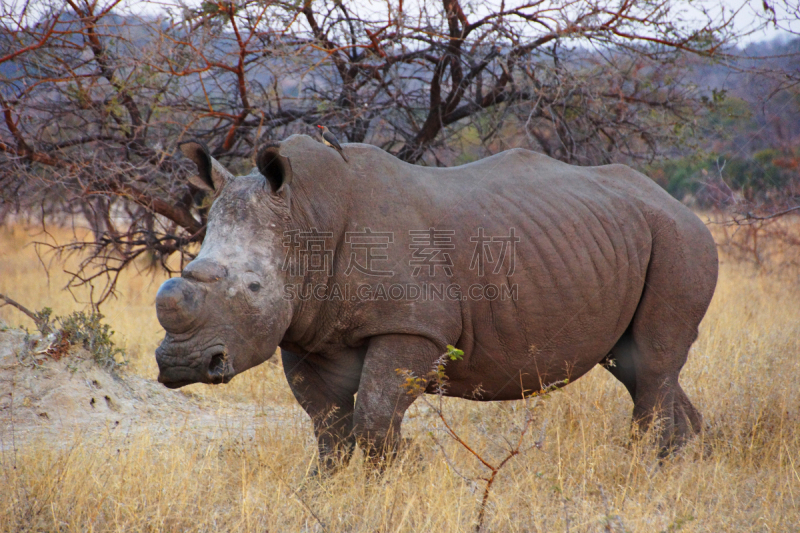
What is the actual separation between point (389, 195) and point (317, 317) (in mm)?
709

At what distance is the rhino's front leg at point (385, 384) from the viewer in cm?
347

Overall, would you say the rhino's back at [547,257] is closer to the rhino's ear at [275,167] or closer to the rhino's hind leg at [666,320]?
the rhino's hind leg at [666,320]

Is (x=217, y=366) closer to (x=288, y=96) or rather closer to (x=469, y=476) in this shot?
(x=469, y=476)

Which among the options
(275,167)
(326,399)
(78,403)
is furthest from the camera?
(78,403)

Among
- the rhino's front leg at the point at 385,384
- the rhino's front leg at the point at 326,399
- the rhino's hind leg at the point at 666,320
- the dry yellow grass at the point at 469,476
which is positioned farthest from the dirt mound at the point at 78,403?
the rhino's hind leg at the point at 666,320

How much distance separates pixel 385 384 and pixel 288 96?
3698 mm

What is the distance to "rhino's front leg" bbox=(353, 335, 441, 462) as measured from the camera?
347 cm

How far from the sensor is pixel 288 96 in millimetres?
6383

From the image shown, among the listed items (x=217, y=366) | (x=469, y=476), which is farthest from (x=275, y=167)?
(x=469, y=476)

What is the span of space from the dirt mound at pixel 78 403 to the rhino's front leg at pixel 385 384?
5.09 ft

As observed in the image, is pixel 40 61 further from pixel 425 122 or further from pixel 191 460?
pixel 191 460

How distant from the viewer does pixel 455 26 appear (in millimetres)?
6660

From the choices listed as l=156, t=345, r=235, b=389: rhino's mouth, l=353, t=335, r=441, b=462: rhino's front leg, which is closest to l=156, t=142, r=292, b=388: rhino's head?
l=156, t=345, r=235, b=389: rhino's mouth

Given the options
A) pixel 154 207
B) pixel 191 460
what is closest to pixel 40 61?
pixel 154 207
